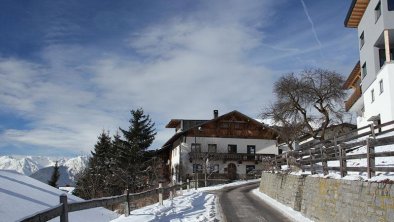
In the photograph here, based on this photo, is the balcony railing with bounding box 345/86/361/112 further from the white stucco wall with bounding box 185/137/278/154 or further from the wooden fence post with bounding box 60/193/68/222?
the wooden fence post with bounding box 60/193/68/222

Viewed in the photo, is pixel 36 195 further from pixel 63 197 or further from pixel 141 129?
pixel 141 129

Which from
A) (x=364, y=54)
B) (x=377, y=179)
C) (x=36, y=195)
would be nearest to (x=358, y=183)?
(x=377, y=179)

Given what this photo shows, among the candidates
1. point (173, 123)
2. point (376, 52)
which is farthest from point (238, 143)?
point (376, 52)

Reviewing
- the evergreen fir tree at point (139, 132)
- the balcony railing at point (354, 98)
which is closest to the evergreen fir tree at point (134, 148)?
the evergreen fir tree at point (139, 132)

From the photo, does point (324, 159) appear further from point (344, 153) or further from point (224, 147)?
point (224, 147)

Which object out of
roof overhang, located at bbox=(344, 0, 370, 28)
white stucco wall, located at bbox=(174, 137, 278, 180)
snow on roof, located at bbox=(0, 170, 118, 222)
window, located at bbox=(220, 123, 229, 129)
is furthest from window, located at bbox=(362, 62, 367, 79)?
window, located at bbox=(220, 123, 229, 129)

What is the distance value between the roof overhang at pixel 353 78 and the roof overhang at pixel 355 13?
18.7 ft

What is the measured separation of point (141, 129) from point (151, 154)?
329cm

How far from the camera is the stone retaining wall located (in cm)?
998

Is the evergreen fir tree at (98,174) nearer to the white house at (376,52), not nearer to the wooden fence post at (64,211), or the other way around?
the white house at (376,52)

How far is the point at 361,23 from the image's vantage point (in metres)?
36.1

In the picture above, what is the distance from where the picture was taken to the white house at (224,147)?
206 ft

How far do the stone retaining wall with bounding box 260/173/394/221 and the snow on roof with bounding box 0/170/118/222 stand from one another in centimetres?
710

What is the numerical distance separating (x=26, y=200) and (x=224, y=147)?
53262 mm
